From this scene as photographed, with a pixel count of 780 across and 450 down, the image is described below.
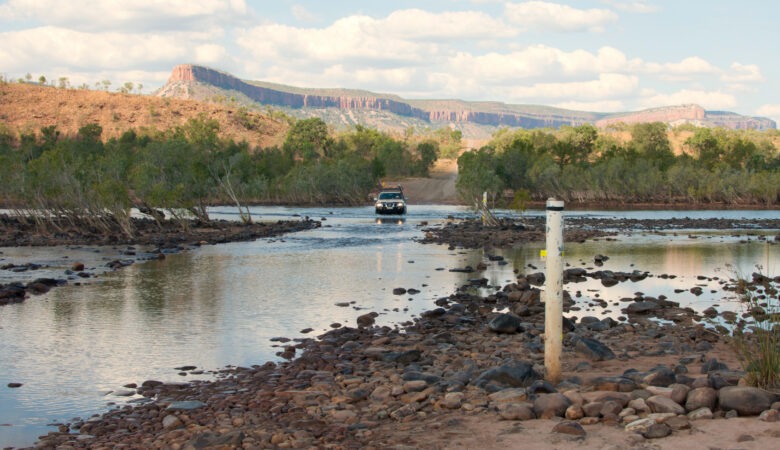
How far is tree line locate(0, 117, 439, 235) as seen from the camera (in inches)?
1614

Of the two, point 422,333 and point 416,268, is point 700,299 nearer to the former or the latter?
point 422,333

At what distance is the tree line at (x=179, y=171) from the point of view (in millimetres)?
41000

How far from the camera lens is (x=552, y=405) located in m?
7.81

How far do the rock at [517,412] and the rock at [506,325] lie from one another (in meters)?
5.96

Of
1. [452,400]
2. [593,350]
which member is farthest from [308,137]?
[452,400]

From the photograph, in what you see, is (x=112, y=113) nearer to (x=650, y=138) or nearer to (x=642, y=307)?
(x=650, y=138)

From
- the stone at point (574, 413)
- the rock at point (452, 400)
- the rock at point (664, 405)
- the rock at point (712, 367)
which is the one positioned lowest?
the rock at point (452, 400)

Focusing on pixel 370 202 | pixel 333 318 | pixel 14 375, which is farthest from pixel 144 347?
pixel 370 202

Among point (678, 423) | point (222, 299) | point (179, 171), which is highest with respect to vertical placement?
point (179, 171)

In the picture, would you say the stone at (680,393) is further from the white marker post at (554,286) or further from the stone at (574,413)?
the white marker post at (554,286)

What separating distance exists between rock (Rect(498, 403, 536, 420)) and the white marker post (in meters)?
1.34

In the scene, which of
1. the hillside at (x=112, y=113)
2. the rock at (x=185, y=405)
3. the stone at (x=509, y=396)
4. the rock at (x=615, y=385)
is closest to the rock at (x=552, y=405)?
the stone at (x=509, y=396)

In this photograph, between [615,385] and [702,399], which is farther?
[615,385]

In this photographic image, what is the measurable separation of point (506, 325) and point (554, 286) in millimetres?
4998
